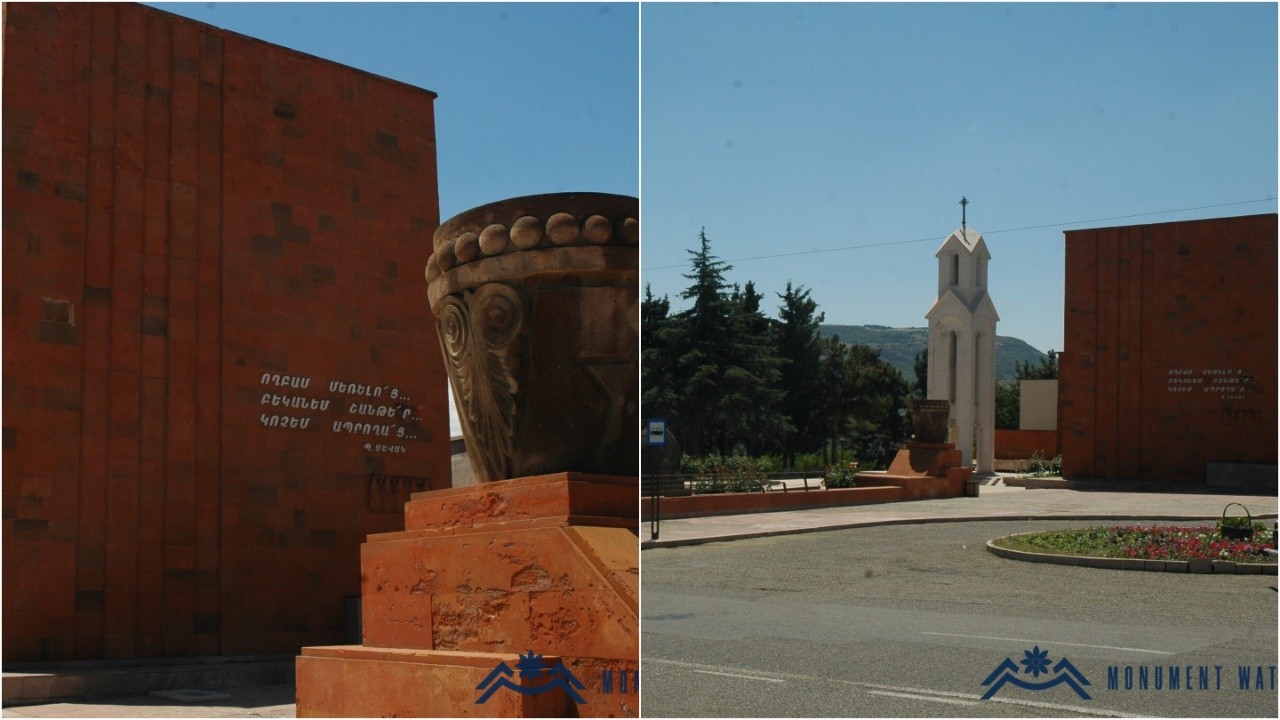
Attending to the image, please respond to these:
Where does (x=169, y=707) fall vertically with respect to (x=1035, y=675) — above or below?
below

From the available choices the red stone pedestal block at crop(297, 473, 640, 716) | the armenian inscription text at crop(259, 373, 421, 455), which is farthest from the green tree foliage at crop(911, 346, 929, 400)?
the red stone pedestal block at crop(297, 473, 640, 716)

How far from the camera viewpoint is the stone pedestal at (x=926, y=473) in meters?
24.2

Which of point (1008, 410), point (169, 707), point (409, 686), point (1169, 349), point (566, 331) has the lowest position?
point (169, 707)

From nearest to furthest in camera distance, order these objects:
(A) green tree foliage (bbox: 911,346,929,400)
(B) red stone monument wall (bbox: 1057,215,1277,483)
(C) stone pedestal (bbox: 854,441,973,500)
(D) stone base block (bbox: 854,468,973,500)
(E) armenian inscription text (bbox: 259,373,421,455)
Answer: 1. (E) armenian inscription text (bbox: 259,373,421,455)
2. (D) stone base block (bbox: 854,468,973,500)
3. (C) stone pedestal (bbox: 854,441,973,500)
4. (B) red stone monument wall (bbox: 1057,215,1277,483)
5. (A) green tree foliage (bbox: 911,346,929,400)

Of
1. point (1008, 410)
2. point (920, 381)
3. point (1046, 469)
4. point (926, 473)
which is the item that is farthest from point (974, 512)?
point (1008, 410)

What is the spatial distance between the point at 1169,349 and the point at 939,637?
2377 centimetres

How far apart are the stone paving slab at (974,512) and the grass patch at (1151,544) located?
3832 mm

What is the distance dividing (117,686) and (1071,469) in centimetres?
2516

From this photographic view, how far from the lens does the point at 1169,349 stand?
28812 mm

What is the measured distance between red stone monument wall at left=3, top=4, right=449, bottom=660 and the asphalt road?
15.1ft

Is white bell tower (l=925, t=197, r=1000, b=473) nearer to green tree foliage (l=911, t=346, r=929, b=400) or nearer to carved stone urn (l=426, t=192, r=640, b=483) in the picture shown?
green tree foliage (l=911, t=346, r=929, b=400)

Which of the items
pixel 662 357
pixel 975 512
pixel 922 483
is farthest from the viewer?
pixel 662 357

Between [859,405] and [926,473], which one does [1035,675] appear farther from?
[859,405]

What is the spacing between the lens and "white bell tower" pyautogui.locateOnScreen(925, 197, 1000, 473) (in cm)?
3412
